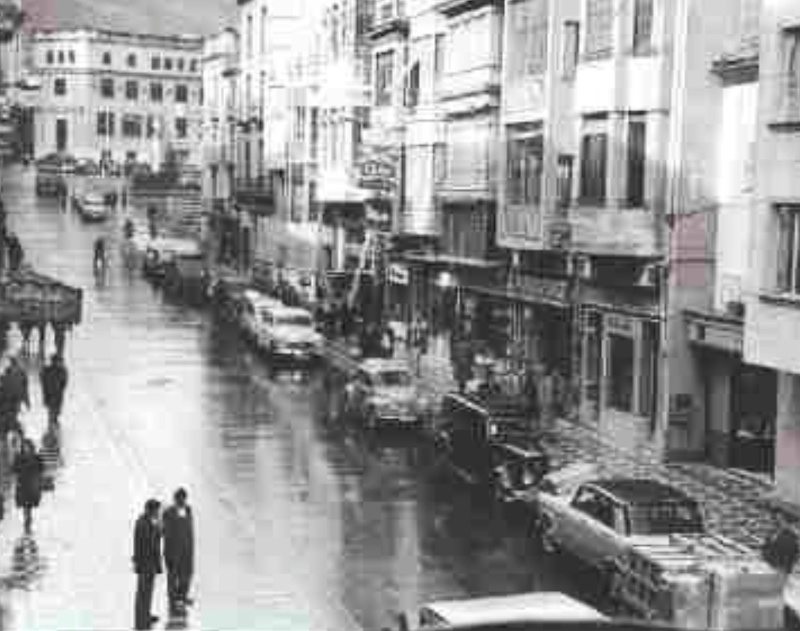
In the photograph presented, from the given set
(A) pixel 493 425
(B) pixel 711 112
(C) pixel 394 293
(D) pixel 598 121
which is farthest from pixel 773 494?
(C) pixel 394 293

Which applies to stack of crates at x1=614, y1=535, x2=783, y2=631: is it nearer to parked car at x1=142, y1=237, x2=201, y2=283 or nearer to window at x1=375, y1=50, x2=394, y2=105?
window at x1=375, y1=50, x2=394, y2=105

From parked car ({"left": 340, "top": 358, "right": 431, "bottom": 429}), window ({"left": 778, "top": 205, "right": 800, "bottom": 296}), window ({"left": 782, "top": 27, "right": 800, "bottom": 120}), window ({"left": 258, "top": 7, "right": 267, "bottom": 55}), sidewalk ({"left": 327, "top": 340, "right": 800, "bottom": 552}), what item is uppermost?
window ({"left": 258, "top": 7, "right": 267, "bottom": 55})

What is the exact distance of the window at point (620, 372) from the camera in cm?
3581

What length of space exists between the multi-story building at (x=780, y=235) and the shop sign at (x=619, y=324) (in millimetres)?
6056

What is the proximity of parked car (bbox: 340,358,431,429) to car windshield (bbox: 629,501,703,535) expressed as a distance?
48.7 ft

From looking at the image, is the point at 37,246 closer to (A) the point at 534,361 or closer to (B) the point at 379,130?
(B) the point at 379,130

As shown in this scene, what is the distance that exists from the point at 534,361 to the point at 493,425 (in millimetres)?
13047

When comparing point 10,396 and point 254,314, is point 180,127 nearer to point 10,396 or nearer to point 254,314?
point 254,314

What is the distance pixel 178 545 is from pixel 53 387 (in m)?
16.4

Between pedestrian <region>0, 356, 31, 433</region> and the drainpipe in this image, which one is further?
the drainpipe

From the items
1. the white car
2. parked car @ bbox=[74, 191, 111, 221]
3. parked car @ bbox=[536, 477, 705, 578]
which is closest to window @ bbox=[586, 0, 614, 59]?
the white car

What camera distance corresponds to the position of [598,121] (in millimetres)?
→ 37000

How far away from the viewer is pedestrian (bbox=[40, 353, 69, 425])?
35156 millimetres

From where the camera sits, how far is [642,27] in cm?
3528
